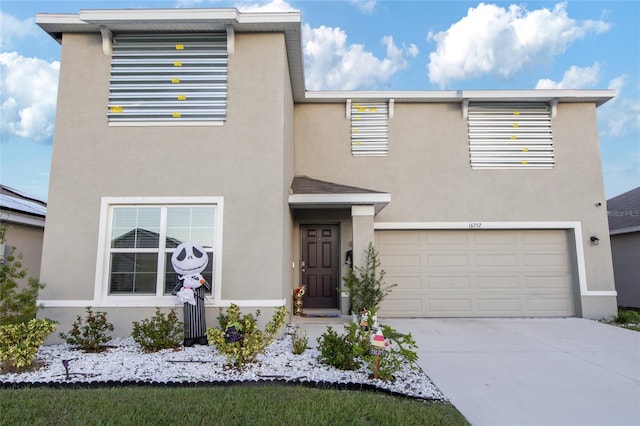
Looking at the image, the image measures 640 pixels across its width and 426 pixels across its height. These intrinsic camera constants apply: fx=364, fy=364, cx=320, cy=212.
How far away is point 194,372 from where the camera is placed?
14.4ft

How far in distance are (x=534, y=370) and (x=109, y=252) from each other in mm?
6697

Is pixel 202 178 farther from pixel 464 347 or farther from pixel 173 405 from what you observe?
pixel 464 347

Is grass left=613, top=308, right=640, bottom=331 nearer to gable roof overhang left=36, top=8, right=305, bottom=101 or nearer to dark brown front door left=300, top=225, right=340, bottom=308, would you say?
dark brown front door left=300, top=225, right=340, bottom=308

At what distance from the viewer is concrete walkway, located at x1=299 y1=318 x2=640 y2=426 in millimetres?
3477

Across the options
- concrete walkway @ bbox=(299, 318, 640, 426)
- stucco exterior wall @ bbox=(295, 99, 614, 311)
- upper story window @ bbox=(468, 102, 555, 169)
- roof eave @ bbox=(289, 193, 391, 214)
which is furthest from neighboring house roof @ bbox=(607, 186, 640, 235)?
roof eave @ bbox=(289, 193, 391, 214)

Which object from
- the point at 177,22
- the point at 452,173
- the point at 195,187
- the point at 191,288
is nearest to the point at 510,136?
the point at 452,173

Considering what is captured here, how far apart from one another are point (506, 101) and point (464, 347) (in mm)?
6216

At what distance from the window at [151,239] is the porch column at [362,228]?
9.53ft

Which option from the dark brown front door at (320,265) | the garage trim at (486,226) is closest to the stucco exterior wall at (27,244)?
the dark brown front door at (320,265)

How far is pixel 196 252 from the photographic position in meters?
5.64

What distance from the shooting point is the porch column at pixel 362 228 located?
25.3 ft

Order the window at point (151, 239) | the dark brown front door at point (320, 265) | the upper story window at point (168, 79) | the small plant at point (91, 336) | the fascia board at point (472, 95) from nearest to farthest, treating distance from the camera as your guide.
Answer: the small plant at point (91, 336) < the window at point (151, 239) < the upper story window at point (168, 79) < the fascia board at point (472, 95) < the dark brown front door at point (320, 265)

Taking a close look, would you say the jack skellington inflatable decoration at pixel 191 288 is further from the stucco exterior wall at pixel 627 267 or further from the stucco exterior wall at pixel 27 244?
the stucco exterior wall at pixel 627 267

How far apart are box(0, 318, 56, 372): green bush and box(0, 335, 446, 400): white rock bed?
177 millimetres
